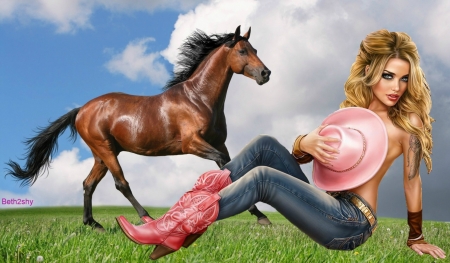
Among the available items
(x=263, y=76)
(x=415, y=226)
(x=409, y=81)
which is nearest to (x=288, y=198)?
(x=415, y=226)

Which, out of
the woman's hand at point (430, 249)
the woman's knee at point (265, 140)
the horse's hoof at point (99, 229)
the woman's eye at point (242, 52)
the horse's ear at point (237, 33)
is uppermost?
the horse's ear at point (237, 33)

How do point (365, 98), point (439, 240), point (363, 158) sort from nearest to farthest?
point (363, 158), point (365, 98), point (439, 240)

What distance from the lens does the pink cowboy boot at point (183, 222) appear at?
267 cm

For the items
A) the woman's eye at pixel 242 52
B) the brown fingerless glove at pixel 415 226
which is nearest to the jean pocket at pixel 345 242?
the brown fingerless glove at pixel 415 226

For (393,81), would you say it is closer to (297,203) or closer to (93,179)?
(297,203)

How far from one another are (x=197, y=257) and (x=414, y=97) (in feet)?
5.76

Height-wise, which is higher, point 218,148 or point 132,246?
point 218,148

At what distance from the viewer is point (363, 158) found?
117 inches

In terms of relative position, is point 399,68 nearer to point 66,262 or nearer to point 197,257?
point 197,257

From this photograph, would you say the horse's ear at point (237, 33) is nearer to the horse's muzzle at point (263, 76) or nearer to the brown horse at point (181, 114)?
the brown horse at point (181, 114)

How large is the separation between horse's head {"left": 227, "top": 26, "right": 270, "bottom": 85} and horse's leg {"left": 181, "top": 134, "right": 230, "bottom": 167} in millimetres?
947

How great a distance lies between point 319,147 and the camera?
2.99 m

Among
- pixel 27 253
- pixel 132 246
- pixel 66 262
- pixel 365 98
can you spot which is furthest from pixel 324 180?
pixel 27 253

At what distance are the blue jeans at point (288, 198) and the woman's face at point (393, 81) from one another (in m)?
0.66
